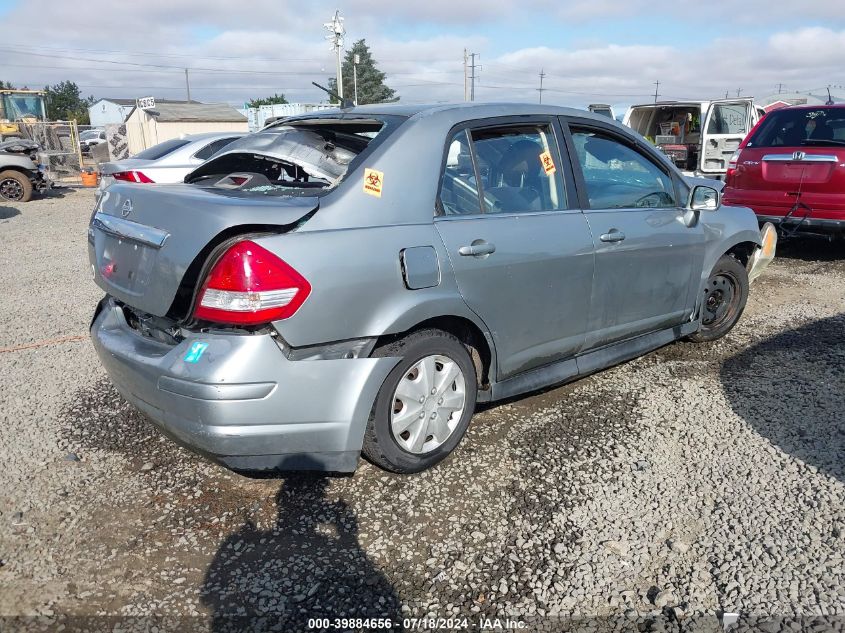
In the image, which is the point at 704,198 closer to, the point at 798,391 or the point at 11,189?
the point at 798,391

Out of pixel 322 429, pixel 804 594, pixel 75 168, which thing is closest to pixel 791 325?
pixel 804 594

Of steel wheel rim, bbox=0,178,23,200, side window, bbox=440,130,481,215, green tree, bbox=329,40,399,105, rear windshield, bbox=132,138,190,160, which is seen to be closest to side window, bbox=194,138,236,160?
rear windshield, bbox=132,138,190,160

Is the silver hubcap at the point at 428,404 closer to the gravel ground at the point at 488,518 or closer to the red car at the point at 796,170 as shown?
the gravel ground at the point at 488,518

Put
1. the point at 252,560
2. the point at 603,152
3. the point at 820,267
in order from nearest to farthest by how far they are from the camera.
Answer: the point at 252,560
the point at 603,152
the point at 820,267

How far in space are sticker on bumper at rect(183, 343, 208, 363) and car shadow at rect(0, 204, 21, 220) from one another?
44.1 ft

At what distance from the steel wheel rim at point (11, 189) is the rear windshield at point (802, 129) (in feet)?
52.8

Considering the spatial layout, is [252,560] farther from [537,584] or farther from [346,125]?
[346,125]

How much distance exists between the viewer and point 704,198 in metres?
4.46

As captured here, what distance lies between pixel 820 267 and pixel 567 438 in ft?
19.2

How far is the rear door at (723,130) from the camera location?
1208 cm

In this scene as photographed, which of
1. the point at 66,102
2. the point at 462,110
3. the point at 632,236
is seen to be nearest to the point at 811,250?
the point at 632,236

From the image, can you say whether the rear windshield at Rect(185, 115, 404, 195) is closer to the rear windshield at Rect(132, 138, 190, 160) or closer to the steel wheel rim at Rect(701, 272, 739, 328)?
the steel wheel rim at Rect(701, 272, 739, 328)

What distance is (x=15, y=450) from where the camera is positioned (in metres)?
3.55

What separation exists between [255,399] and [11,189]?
55.4 feet
